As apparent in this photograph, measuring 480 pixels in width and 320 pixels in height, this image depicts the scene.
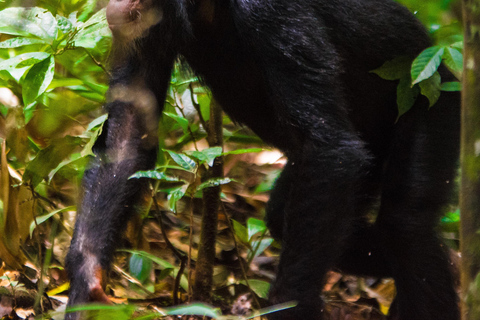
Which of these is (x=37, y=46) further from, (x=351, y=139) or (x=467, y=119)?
(x=467, y=119)

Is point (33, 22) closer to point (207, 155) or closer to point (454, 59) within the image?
point (207, 155)

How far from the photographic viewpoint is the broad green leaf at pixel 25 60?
115 inches

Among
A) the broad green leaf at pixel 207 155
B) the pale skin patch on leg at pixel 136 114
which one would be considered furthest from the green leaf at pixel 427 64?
the pale skin patch on leg at pixel 136 114

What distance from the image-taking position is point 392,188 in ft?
10.1

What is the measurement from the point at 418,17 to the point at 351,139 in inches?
47.0

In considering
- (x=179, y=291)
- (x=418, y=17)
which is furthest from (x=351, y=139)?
(x=179, y=291)

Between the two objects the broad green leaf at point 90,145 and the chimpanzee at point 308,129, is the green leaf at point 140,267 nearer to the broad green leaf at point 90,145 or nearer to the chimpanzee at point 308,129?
the chimpanzee at point 308,129

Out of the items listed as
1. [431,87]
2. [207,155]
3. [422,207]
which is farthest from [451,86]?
[207,155]

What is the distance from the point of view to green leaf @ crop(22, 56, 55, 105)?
291cm

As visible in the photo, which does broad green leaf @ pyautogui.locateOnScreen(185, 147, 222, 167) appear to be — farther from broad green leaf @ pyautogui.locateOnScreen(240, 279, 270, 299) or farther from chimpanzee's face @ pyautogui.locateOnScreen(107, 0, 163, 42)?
broad green leaf @ pyautogui.locateOnScreen(240, 279, 270, 299)

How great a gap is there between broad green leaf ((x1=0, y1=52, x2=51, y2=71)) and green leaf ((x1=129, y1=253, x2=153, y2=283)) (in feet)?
4.27

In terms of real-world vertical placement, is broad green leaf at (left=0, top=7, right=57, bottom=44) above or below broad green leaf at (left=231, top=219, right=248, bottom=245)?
above

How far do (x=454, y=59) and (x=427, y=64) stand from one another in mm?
117

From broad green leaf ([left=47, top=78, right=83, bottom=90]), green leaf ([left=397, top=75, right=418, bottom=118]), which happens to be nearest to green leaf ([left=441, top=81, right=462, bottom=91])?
green leaf ([left=397, top=75, right=418, bottom=118])
